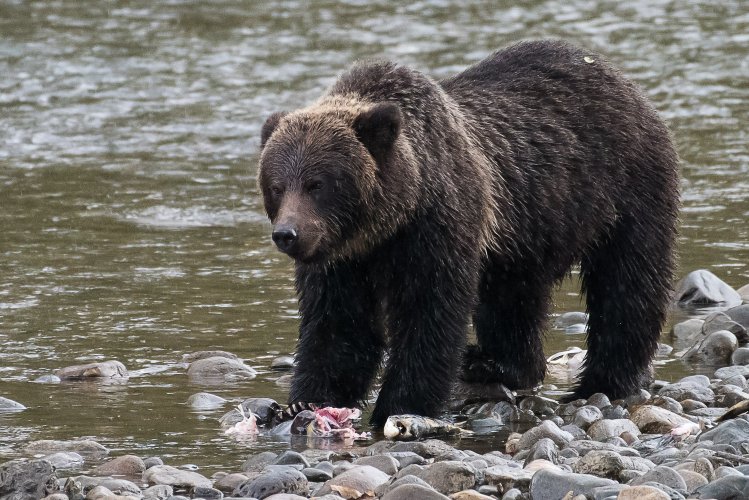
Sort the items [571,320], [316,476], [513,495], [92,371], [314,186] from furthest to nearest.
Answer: [571,320] → [92,371] → [314,186] → [316,476] → [513,495]

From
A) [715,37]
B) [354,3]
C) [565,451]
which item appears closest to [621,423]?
[565,451]

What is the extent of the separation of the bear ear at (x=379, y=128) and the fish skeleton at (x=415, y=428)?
4.19ft

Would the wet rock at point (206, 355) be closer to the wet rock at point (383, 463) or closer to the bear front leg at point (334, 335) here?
the bear front leg at point (334, 335)

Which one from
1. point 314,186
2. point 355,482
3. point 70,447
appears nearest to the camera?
point 355,482

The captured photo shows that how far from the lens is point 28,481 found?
6.35m

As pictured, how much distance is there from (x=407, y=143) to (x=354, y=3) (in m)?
16.4

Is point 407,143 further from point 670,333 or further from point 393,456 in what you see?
point 670,333

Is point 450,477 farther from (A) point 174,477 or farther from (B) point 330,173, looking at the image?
(B) point 330,173

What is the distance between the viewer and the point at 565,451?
699 cm

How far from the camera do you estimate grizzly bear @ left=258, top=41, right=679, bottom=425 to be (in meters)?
7.52

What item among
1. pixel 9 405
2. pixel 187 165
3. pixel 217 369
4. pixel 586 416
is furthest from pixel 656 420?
pixel 187 165

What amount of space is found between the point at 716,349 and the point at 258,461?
11.1 ft

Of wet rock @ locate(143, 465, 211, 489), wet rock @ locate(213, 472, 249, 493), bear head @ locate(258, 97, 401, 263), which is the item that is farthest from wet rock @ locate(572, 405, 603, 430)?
wet rock @ locate(143, 465, 211, 489)

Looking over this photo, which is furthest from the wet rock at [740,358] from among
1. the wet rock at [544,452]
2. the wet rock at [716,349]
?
the wet rock at [544,452]
